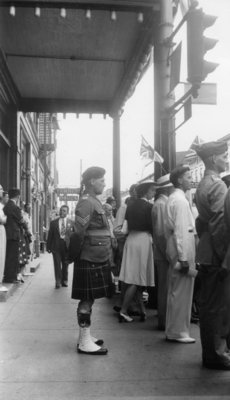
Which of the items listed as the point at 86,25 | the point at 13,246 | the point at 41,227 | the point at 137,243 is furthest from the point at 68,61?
the point at 41,227

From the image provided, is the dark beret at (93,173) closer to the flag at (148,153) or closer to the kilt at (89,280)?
the kilt at (89,280)

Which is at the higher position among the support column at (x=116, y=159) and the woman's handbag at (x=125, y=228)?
the support column at (x=116, y=159)

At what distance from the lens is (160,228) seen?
641 cm

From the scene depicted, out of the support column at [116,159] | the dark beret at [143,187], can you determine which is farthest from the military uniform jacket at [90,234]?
the support column at [116,159]

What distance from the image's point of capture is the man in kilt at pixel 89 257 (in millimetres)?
5137

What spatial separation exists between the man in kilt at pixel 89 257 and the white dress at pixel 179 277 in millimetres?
790

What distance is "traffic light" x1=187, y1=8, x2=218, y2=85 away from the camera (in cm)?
600

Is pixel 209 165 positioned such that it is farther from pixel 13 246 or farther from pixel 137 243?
pixel 13 246

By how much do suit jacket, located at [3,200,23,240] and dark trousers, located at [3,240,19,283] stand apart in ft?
0.47

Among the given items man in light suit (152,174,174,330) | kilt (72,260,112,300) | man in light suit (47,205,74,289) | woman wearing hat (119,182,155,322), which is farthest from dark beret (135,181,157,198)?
man in light suit (47,205,74,289)

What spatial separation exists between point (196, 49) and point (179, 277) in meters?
2.73

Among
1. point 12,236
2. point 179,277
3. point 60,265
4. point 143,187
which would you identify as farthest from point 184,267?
point 60,265

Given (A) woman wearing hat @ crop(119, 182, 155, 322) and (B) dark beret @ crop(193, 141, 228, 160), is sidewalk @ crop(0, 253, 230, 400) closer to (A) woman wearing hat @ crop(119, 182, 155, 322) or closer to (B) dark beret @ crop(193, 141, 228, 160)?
(A) woman wearing hat @ crop(119, 182, 155, 322)

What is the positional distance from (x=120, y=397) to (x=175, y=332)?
1.89 meters
